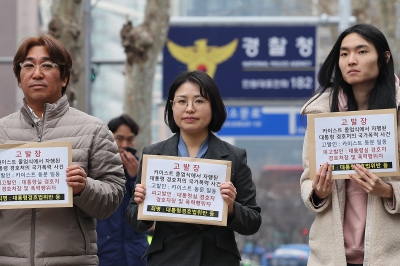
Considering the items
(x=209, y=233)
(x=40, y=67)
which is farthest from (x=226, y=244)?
(x=40, y=67)

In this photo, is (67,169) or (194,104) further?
(194,104)

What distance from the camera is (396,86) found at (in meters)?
4.77

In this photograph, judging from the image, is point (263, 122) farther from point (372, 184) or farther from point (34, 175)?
point (372, 184)

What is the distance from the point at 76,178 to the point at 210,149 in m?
0.71

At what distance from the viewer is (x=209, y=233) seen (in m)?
4.86

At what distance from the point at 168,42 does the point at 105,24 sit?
199 centimetres

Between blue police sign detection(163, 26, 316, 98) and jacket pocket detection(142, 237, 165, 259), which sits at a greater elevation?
blue police sign detection(163, 26, 316, 98)

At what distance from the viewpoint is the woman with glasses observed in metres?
4.80

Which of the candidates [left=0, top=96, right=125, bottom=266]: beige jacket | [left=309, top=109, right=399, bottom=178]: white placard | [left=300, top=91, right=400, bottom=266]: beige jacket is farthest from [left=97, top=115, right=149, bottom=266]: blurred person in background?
[left=309, top=109, right=399, bottom=178]: white placard

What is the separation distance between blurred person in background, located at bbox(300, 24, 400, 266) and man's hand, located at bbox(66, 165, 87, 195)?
109 cm

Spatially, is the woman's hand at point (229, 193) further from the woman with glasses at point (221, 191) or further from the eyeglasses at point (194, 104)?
the eyeglasses at point (194, 104)

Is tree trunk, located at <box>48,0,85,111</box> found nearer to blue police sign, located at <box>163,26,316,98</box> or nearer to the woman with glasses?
the woman with glasses

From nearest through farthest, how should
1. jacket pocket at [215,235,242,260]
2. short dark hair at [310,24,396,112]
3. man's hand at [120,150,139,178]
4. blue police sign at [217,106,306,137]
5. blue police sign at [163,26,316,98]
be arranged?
short dark hair at [310,24,396,112], jacket pocket at [215,235,242,260], man's hand at [120,150,139,178], blue police sign at [163,26,316,98], blue police sign at [217,106,306,137]

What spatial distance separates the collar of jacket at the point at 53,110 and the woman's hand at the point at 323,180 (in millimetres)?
1370
